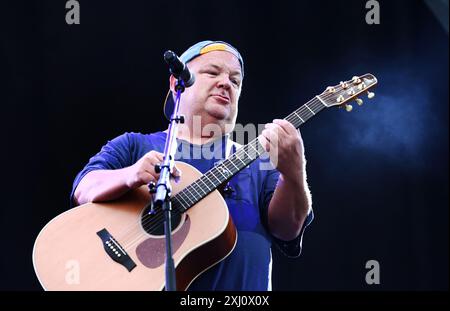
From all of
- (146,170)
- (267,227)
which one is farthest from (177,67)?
(267,227)

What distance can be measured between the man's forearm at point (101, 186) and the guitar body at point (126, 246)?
48 millimetres

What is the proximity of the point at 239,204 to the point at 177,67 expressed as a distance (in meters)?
0.70

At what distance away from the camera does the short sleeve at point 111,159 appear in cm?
269

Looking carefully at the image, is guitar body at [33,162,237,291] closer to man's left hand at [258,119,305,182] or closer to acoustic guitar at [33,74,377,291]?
acoustic guitar at [33,74,377,291]

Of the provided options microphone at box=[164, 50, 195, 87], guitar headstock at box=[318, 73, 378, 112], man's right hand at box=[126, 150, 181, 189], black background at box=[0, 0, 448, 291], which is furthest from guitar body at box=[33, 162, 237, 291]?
black background at box=[0, 0, 448, 291]

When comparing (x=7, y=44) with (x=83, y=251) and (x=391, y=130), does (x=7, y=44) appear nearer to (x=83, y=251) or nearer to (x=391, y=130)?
(x=83, y=251)

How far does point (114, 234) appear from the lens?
2.38 m

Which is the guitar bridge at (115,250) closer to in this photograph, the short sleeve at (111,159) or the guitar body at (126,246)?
the guitar body at (126,246)

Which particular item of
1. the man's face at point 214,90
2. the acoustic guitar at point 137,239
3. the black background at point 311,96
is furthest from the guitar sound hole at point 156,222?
the black background at point 311,96

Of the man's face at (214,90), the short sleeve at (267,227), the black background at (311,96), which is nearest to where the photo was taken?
the short sleeve at (267,227)

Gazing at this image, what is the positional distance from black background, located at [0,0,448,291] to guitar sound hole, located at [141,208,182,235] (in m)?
1.72

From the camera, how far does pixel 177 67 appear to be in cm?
224

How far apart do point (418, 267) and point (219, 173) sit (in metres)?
2.22
